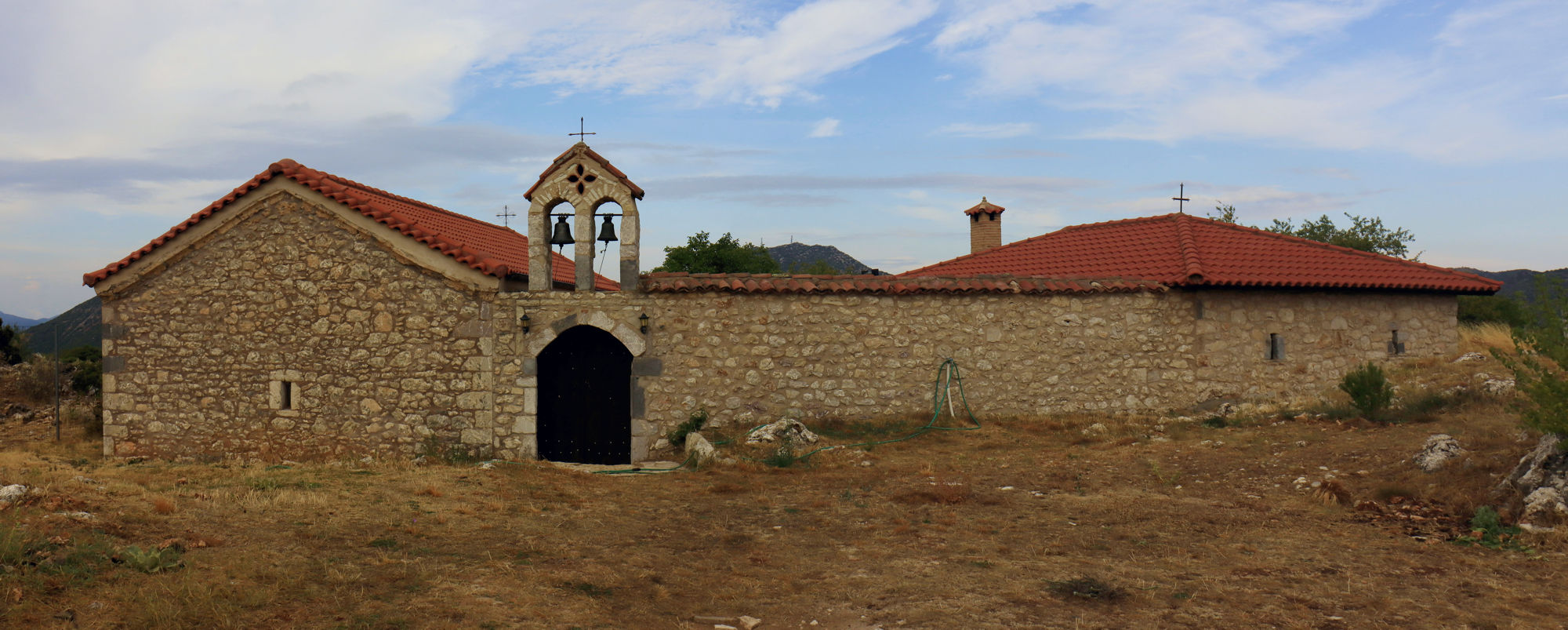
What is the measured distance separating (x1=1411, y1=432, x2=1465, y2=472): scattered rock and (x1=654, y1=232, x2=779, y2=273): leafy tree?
23.5m

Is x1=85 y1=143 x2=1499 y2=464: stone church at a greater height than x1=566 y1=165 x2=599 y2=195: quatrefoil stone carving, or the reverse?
x1=566 y1=165 x2=599 y2=195: quatrefoil stone carving

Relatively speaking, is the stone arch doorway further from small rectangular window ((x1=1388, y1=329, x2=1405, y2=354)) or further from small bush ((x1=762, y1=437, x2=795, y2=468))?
small rectangular window ((x1=1388, y1=329, x2=1405, y2=354))

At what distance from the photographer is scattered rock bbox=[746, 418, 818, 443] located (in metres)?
11.7

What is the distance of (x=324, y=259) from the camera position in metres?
12.3

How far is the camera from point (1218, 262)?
14344 mm

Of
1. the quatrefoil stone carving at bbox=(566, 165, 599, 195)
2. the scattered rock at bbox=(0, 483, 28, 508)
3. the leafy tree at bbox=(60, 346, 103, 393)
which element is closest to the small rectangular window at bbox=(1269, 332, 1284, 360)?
the quatrefoil stone carving at bbox=(566, 165, 599, 195)

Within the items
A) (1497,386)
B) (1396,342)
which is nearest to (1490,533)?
(1497,386)

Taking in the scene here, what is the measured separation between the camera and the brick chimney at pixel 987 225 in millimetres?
22266

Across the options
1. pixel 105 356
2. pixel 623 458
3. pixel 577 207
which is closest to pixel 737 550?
pixel 623 458

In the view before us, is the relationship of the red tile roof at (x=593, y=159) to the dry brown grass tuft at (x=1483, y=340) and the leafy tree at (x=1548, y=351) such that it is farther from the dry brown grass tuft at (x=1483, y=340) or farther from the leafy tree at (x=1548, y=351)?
the dry brown grass tuft at (x=1483, y=340)

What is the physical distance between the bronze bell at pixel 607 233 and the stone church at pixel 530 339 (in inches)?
2.9

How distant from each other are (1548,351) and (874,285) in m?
7.50

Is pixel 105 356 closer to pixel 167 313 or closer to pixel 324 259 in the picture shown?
pixel 167 313

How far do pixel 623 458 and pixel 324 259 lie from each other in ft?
16.5
